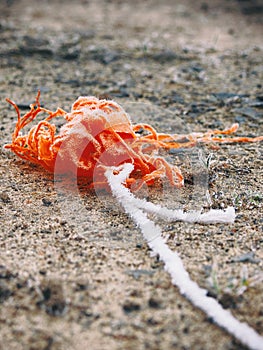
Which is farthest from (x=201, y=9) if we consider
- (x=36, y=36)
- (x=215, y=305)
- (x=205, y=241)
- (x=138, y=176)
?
(x=215, y=305)

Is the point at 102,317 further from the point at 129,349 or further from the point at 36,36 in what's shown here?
the point at 36,36

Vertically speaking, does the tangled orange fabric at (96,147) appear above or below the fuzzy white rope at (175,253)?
above

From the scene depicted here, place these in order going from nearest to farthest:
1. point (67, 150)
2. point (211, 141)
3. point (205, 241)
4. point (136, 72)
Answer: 1. point (205, 241)
2. point (67, 150)
3. point (211, 141)
4. point (136, 72)

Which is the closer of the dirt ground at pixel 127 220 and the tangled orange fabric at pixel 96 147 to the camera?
the dirt ground at pixel 127 220

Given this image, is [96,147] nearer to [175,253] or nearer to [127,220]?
[127,220]
